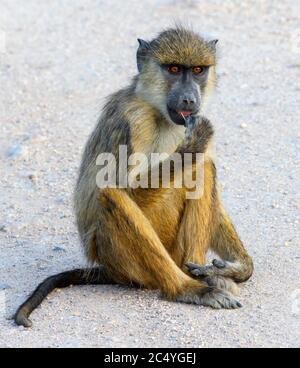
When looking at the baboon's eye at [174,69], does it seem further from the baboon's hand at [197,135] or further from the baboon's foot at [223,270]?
the baboon's foot at [223,270]

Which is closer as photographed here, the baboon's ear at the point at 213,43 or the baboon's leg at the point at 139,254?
the baboon's leg at the point at 139,254

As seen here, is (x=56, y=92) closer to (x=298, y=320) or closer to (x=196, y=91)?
(x=196, y=91)

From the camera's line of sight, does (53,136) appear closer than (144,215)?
No

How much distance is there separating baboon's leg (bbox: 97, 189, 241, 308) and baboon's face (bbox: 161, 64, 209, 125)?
689 mm

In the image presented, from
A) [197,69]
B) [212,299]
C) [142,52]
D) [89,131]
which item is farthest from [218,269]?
[89,131]

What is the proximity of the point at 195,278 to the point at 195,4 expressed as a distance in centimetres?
715

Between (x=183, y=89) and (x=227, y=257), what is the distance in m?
1.32

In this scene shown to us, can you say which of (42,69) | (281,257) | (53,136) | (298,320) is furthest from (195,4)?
(298,320)

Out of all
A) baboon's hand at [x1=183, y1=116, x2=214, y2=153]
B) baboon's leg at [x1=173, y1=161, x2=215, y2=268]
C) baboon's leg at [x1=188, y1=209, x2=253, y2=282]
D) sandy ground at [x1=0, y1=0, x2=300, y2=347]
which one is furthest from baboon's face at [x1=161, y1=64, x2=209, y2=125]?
sandy ground at [x1=0, y1=0, x2=300, y2=347]

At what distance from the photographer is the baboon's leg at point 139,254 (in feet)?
20.7

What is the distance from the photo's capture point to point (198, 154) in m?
6.43

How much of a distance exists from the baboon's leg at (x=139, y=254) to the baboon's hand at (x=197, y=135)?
0.53 metres

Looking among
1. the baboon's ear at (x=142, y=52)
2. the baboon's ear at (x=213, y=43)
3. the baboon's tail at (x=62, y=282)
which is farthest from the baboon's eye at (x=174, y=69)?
the baboon's tail at (x=62, y=282)

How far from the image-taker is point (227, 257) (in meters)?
7.11
